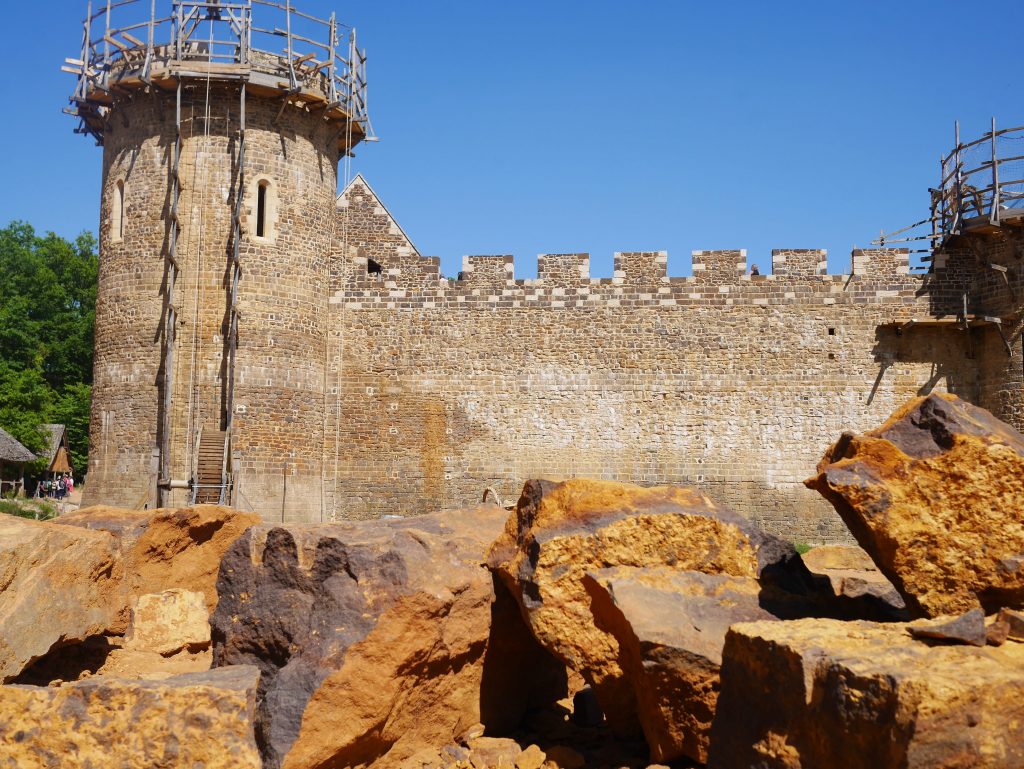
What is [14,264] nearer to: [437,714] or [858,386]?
[858,386]

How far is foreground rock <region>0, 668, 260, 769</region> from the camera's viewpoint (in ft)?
16.7

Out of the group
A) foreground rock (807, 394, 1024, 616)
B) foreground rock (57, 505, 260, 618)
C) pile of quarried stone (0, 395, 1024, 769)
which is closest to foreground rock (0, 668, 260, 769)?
pile of quarried stone (0, 395, 1024, 769)

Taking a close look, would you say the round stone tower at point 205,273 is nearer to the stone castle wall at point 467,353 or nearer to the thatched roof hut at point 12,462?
the stone castle wall at point 467,353

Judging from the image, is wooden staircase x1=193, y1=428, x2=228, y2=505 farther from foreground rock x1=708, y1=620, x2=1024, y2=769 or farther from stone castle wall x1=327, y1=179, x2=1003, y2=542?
foreground rock x1=708, y1=620, x2=1024, y2=769

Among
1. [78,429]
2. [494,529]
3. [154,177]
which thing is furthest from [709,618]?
[78,429]

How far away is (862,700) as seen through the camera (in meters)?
4.03

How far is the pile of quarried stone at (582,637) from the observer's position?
4.34 metres

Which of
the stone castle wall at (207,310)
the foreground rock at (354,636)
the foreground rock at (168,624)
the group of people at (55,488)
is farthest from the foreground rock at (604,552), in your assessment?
the group of people at (55,488)

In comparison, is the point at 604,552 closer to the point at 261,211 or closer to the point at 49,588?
the point at 49,588

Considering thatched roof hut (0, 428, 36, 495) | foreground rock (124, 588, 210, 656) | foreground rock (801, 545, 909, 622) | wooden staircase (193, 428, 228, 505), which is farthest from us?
thatched roof hut (0, 428, 36, 495)

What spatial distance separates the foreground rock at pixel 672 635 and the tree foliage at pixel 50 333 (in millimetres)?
32769

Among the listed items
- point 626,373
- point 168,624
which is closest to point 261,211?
point 626,373

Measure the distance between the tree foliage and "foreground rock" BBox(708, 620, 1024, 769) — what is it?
3400cm

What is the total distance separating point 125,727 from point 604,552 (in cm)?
279
